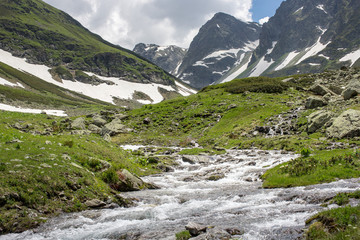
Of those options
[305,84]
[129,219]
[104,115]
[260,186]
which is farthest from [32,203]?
[305,84]

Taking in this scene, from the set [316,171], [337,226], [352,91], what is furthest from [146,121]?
[337,226]

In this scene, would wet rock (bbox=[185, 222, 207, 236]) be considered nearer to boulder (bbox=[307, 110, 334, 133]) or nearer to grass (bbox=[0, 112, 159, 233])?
grass (bbox=[0, 112, 159, 233])

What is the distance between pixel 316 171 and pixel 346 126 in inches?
556

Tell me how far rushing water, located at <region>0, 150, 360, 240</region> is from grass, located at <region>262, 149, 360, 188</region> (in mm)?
970

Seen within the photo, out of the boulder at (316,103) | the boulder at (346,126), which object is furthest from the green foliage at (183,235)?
the boulder at (316,103)

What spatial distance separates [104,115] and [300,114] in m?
50.9

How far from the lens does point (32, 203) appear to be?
480 inches

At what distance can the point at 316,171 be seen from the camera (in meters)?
16.8

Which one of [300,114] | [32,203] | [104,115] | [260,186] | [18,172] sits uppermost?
[104,115]

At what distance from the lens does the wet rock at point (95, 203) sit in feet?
45.8

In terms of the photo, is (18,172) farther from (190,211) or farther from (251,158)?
(251,158)

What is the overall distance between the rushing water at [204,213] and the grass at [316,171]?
0.97 meters

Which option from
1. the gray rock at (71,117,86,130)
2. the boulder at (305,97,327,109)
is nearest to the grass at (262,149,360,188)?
the boulder at (305,97,327,109)

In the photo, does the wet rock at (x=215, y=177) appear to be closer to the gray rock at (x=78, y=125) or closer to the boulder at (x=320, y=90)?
the gray rock at (x=78, y=125)
